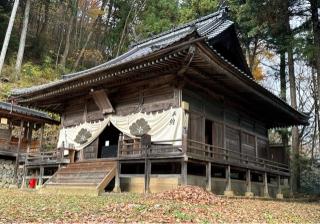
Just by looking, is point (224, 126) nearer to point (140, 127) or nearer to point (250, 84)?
point (250, 84)

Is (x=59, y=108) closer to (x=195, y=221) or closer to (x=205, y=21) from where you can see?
(x=205, y=21)

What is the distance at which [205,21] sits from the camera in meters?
18.7

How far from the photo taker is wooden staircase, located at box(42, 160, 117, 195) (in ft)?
38.0

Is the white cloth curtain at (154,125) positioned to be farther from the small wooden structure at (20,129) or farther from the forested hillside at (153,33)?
the forested hillside at (153,33)

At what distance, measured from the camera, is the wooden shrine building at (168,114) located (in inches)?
456

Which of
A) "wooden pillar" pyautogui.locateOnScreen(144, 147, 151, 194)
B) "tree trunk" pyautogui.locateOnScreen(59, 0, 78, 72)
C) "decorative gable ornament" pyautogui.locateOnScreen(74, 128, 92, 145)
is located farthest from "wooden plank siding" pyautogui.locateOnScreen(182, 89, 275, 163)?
"tree trunk" pyautogui.locateOnScreen(59, 0, 78, 72)

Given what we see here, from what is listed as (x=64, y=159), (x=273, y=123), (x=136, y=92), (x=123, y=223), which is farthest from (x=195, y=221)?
(x=273, y=123)

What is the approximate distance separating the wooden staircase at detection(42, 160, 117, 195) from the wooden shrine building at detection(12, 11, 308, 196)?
56mm

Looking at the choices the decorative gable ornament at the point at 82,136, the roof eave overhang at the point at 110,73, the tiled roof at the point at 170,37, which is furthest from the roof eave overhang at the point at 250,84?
the decorative gable ornament at the point at 82,136

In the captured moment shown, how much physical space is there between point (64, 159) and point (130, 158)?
4439 mm

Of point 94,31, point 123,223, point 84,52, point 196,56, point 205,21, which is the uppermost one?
point 94,31

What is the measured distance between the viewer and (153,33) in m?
32.9

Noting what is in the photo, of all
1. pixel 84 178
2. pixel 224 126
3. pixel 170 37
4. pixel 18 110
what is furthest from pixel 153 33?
pixel 84 178

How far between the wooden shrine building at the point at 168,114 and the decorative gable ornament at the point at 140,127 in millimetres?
41
